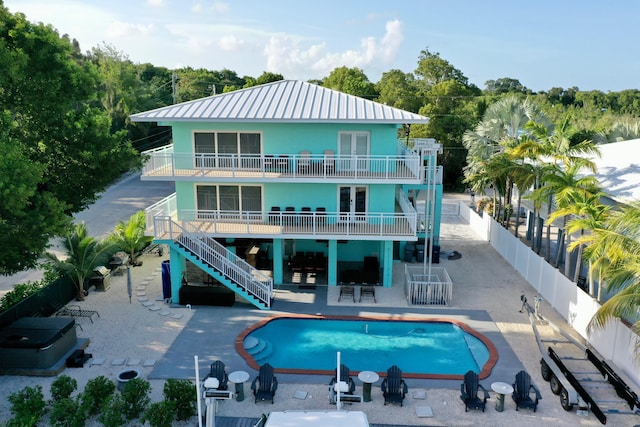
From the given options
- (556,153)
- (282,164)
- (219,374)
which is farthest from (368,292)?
(556,153)

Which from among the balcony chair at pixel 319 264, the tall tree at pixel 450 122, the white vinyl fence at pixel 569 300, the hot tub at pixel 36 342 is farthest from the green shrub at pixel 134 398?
the tall tree at pixel 450 122

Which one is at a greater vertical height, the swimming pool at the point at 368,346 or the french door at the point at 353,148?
the french door at the point at 353,148

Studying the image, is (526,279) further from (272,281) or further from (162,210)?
(162,210)

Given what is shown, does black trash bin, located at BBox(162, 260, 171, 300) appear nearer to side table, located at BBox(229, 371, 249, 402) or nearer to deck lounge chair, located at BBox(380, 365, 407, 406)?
side table, located at BBox(229, 371, 249, 402)

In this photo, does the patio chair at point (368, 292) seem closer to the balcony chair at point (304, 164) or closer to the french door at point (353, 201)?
the french door at point (353, 201)

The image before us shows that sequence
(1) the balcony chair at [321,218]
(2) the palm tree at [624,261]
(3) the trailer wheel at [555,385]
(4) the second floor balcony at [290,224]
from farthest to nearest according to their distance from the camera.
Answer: (1) the balcony chair at [321,218] < (4) the second floor balcony at [290,224] < (3) the trailer wheel at [555,385] < (2) the palm tree at [624,261]

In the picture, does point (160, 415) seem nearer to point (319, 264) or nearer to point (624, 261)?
point (319, 264)
